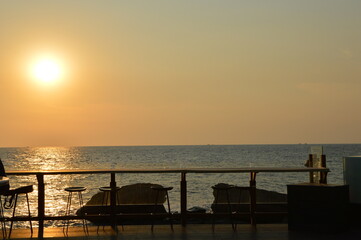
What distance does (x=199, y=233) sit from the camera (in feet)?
29.7

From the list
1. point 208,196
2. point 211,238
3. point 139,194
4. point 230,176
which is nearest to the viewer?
point 211,238

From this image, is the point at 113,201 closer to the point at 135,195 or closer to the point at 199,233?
the point at 135,195

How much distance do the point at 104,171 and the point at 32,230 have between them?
5.01 ft

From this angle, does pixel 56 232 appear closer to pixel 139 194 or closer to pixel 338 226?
pixel 139 194

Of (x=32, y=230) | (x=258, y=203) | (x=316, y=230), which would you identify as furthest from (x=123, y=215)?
(x=316, y=230)

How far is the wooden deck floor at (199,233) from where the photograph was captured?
8.69m

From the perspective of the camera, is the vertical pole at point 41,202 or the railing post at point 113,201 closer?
the vertical pole at point 41,202

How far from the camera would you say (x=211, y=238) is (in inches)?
339

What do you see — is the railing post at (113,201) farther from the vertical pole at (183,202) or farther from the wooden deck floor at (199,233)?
the vertical pole at (183,202)

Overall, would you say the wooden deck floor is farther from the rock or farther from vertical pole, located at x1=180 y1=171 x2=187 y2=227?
the rock

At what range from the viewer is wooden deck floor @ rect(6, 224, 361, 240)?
8688 millimetres

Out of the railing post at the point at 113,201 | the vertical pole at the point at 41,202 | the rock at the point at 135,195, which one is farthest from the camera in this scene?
the rock at the point at 135,195

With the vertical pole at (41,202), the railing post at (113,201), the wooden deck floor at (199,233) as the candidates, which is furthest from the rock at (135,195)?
the vertical pole at (41,202)

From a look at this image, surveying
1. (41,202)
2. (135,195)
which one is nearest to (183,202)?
(135,195)
